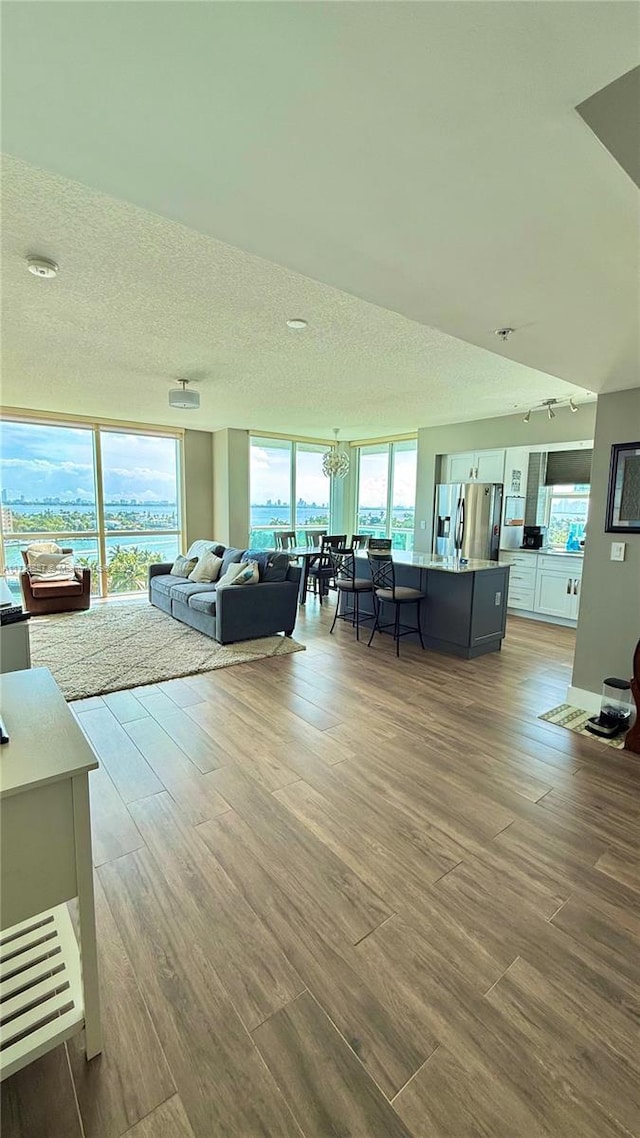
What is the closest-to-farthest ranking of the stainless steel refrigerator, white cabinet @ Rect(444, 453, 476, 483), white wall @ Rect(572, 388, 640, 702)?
white wall @ Rect(572, 388, 640, 702) → the stainless steel refrigerator → white cabinet @ Rect(444, 453, 476, 483)

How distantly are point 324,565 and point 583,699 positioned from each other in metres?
4.15

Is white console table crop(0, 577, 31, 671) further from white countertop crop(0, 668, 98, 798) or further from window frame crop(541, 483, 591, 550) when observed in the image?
window frame crop(541, 483, 591, 550)

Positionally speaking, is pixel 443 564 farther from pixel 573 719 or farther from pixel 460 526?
pixel 460 526

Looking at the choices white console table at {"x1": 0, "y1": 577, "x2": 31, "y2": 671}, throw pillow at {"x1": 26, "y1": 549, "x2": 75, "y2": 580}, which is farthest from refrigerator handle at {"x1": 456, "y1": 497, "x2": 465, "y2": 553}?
white console table at {"x1": 0, "y1": 577, "x2": 31, "y2": 671}

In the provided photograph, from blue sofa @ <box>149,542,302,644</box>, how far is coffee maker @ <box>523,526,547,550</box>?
3388 mm

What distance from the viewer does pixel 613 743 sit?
2.98m

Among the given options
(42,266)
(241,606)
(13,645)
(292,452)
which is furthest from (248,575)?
(292,452)

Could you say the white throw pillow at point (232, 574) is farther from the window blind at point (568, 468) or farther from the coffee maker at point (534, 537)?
the window blind at point (568, 468)

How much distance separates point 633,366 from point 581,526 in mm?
3939

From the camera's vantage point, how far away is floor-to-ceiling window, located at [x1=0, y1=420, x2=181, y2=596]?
6375 mm

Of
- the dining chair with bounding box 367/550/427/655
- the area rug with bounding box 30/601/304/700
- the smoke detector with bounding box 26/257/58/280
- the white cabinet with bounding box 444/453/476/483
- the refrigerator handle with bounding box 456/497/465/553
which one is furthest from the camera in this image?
the white cabinet with bounding box 444/453/476/483

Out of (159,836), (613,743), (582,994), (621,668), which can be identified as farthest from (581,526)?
(159,836)

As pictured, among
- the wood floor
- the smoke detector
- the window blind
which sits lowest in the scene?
the wood floor

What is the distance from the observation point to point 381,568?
4.97 metres
